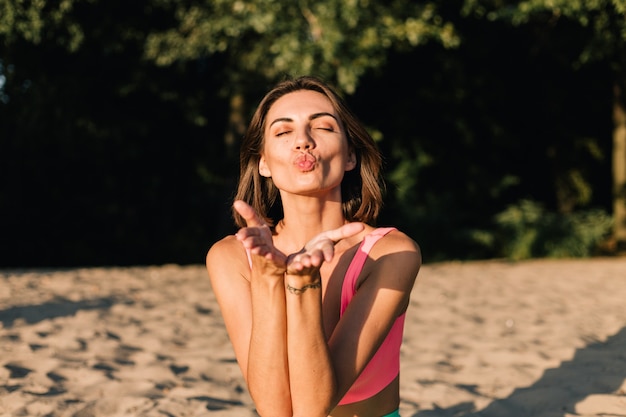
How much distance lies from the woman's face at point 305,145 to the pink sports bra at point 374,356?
0.22m

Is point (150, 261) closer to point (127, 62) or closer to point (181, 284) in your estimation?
point (127, 62)

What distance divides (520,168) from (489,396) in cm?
1473

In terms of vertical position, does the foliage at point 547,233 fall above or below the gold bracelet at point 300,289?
below

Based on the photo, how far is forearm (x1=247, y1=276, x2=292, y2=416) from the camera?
188 centimetres

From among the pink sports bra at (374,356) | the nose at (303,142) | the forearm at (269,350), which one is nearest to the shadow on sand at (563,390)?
the pink sports bra at (374,356)

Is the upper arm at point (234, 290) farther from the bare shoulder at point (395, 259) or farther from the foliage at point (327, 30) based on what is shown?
the foliage at point (327, 30)

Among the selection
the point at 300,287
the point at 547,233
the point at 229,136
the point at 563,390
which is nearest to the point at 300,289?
the point at 300,287

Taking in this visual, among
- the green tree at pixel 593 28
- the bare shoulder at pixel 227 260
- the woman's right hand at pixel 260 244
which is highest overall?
the green tree at pixel 593 28

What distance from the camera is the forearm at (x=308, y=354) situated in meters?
1.84

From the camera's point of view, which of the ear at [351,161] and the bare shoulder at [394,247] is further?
the ear at [351,161]

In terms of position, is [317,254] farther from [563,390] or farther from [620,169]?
[620,169]

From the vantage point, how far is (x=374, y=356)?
228 cm

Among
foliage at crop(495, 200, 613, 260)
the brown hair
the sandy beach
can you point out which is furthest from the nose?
foliage at crop(495, 200, 613, 260)

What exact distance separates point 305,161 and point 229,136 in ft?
39.9
